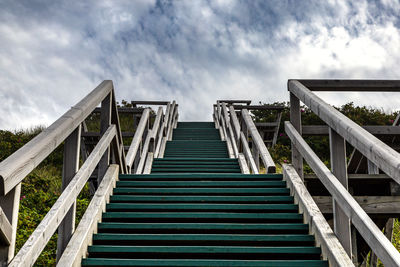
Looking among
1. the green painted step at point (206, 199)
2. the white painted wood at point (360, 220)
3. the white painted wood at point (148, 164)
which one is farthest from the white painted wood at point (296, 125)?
the white painted wood at point (148, 164)

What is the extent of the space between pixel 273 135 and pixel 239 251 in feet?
32.3

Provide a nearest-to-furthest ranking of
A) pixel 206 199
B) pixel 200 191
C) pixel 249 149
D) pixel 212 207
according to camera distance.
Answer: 1. pixel 212 207
2. pixel 206 199
3. pixel 200 191
4. pixel 249 149

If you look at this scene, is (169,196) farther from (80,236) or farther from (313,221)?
(313,221)

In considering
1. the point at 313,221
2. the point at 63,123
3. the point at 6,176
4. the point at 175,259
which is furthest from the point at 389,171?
the point at 63,123

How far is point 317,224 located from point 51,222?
5.66 feet

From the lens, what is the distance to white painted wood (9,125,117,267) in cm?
183

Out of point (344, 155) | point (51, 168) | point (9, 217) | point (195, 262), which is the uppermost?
point (51, 168)

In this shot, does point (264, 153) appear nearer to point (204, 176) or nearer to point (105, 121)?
point (204, 176)

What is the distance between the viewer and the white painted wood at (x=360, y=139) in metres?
1.79

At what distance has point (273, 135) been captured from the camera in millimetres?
12281

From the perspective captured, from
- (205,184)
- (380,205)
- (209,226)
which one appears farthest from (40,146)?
(380,205)

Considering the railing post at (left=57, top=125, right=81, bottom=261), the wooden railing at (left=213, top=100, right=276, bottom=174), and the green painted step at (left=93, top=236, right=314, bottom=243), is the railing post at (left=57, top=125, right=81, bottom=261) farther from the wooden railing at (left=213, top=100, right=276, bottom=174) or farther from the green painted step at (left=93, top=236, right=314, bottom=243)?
the wooden railing at (left=213, top=100, right=276, bottom=174)

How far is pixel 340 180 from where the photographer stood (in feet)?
8.60

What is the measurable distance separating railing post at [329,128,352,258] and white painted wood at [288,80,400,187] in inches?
4.9
